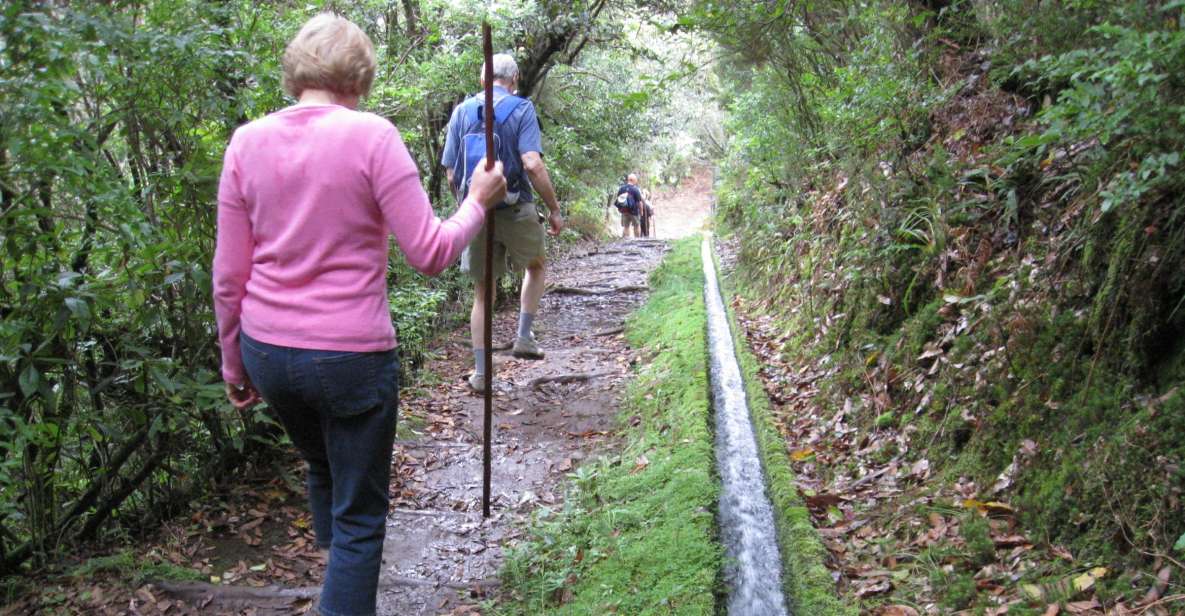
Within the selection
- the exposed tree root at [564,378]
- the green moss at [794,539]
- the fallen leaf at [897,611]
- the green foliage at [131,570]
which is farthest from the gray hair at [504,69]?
the fallen leaf at [897,611]

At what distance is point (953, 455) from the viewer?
4.08 meters

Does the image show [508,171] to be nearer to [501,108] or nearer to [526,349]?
[501,108]

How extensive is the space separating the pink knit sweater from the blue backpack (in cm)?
275

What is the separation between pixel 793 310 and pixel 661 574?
15.2 ft

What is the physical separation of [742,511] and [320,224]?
2861 mm

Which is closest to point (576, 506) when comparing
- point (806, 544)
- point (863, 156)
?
point (806, 544)

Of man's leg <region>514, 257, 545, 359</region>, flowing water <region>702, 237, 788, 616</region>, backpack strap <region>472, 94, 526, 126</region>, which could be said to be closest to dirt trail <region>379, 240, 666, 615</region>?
man's leg <region>514, 257, 545, 359</region>

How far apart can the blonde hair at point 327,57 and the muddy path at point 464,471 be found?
222cm

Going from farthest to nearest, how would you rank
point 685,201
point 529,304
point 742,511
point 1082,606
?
1. point 685,201
2. point 529,304
3. point 742,511
4. point 1082,606

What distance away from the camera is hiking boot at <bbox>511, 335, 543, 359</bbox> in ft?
23.1

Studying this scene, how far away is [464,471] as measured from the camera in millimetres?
5141

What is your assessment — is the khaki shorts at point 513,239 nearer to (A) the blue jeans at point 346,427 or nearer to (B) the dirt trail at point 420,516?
(B) the dirt trail at point 420,516

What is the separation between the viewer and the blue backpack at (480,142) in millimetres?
5340

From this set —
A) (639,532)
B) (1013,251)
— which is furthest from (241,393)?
(1013,251)
